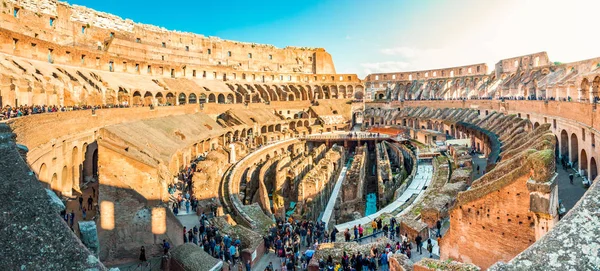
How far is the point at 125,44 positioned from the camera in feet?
147

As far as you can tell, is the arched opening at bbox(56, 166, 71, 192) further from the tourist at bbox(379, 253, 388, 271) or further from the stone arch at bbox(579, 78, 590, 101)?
the stone arch at bbox(579, 78, 590, 101)

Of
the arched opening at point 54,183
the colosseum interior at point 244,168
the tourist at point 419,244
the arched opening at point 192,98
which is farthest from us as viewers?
the arched opening at point 192,98

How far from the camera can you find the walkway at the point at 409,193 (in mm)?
17106

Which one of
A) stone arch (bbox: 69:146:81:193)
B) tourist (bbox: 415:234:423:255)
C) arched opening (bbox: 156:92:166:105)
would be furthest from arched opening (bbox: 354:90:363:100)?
tourist (bbox: 415:234:423:255)

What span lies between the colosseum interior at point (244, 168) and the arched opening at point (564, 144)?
12cm

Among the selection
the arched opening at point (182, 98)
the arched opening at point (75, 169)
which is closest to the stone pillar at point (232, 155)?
the arched opening at point (75, 169)

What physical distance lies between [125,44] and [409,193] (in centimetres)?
3827

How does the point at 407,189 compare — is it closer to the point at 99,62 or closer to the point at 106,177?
the point at 106,177

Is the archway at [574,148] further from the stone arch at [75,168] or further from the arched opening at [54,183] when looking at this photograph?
the stone arch at [75,168]

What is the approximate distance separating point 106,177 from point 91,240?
8670mm

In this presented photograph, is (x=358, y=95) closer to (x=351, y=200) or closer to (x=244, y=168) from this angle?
(x=244, y=168)

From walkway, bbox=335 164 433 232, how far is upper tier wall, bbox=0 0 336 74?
72.5 ft

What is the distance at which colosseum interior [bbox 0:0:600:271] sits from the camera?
6.48 m

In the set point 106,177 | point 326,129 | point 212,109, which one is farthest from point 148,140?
point 326,129
